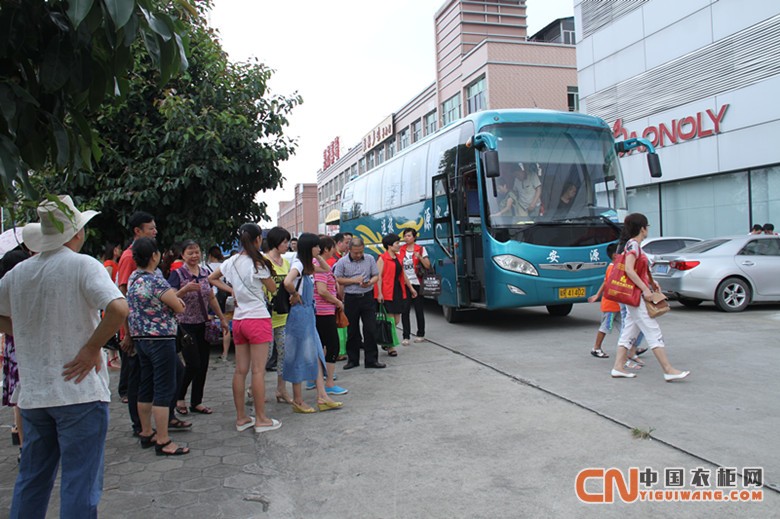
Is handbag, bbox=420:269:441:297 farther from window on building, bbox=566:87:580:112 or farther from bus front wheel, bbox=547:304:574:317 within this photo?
window on building, bbox=566:87:580:112

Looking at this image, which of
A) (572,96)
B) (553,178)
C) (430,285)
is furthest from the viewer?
(572,96)

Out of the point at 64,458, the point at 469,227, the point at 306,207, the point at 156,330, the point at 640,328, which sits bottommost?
the point at 640,328

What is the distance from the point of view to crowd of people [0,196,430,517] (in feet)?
9.34

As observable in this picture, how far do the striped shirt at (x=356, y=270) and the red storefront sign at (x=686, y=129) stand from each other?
42.1 feet

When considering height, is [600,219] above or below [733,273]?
above

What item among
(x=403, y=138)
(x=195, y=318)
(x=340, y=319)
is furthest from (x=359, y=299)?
(x=403, y=138)

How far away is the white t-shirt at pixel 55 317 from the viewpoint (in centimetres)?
283

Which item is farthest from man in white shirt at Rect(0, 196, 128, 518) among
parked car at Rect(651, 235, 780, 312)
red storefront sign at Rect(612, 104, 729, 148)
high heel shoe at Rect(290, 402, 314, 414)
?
red storefront sign at Rect(612, 104, 729, 148)

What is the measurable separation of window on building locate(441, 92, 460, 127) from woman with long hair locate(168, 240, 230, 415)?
3130 centimetres

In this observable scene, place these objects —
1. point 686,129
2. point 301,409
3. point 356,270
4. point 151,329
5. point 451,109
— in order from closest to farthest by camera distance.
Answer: point 151,329 < point 301,409 < point 356,270 < point 686,129 < point 451,109

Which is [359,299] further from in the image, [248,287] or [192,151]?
[192,151]

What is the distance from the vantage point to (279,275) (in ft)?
19.7

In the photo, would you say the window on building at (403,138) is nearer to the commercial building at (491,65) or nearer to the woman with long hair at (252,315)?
the commercial building at (491,65)

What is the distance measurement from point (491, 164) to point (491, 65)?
2482 cm
